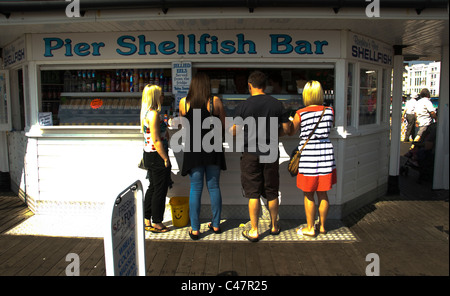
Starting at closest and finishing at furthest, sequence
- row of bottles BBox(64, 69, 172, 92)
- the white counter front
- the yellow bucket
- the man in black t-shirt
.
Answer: the man in black t-shirt < the yellow bucket < the white counter front < row of bottles BBox(64, 69, 172, 92)

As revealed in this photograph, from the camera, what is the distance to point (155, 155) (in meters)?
4.14

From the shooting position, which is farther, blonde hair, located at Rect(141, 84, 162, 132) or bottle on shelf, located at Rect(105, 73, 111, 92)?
bottle on shelf, located at Rect(105, 73, 111, 92)

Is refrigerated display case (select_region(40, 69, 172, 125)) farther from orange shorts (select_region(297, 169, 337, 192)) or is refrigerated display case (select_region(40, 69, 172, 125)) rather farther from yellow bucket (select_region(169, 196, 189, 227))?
orange shorts (select_region(297, 169, 337, 192))

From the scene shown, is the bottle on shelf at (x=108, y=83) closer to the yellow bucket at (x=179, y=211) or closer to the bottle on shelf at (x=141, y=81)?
the bottle on shelf at (x=141, y=81)

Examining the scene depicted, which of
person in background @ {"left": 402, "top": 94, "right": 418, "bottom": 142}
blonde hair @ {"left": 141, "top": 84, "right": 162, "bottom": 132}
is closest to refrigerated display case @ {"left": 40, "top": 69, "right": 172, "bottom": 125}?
blonde hair @ {"left": 141, "top": 84, "right": 162, "bottom": 132}

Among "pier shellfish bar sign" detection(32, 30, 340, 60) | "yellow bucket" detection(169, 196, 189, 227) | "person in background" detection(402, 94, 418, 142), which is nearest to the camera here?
"yellow bucket" detection(169, 196, 189, 227)

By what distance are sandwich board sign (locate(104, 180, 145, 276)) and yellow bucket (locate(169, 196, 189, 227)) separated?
1964 mm

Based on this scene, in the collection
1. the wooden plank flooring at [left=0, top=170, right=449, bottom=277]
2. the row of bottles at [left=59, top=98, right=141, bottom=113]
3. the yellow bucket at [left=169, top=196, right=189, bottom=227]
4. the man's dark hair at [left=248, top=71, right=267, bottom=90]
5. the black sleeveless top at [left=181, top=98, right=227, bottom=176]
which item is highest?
the man's dark hair at [left=248, top=71, right=267, bottom=90]

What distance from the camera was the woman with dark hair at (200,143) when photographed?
3992 millimetres

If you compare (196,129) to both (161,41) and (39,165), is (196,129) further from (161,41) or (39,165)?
(39,165)

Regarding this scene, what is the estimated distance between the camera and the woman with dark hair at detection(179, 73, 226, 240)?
3.99 metres

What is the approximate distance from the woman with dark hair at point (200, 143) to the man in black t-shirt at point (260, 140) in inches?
10.2

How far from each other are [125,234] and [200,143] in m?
1.86

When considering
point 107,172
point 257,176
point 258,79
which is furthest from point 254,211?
point 107,172
